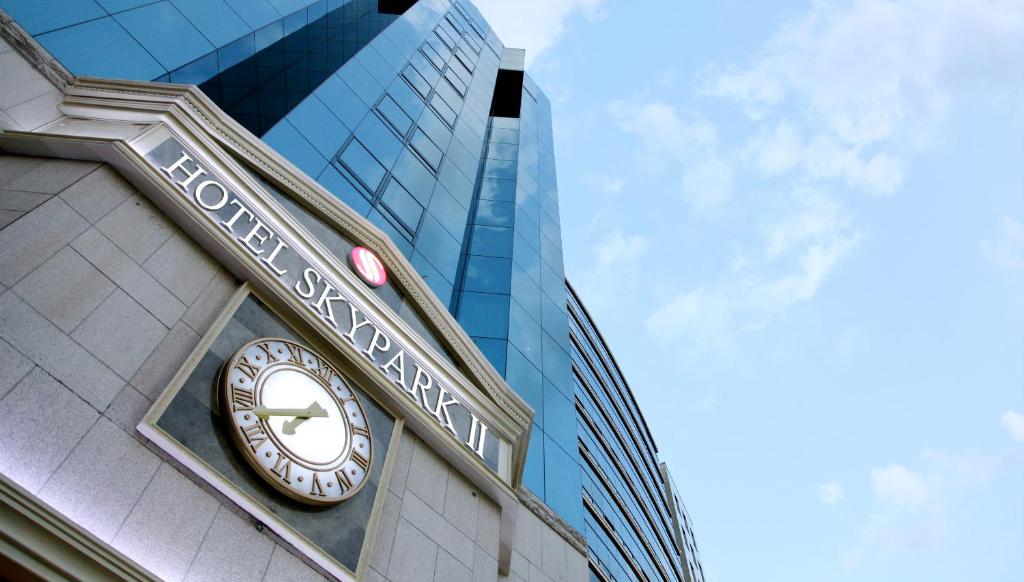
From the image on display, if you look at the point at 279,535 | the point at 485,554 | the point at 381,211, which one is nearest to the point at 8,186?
the point at 279,535

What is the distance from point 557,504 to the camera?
1998 centimetres

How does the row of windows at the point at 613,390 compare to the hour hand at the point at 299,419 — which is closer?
the hour hand at the point at 299,419

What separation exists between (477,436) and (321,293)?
13.9ft

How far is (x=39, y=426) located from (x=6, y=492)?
110cm

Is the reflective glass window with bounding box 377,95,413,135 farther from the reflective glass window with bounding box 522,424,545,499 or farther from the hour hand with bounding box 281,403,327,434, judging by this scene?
the hour hand with bounding box 281,403,327,434

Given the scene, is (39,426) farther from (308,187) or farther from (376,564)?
(308,187)

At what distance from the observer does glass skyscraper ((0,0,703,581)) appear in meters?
18.2

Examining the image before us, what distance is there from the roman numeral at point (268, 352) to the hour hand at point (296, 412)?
0.82 meters

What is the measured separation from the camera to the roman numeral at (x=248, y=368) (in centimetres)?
942

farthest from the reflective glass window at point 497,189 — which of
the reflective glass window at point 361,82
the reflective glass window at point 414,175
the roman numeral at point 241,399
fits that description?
the roman numeral at point 241,399

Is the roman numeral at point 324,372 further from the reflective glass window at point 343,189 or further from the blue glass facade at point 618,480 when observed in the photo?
the blue glass facade at point 618,480

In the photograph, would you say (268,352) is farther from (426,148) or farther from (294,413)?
(426,148)

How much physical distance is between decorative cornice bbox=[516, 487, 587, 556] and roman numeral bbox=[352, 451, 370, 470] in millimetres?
7074

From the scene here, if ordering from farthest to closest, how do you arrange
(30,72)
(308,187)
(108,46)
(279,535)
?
(108,46), (308,187), (30,72), (279,535)
